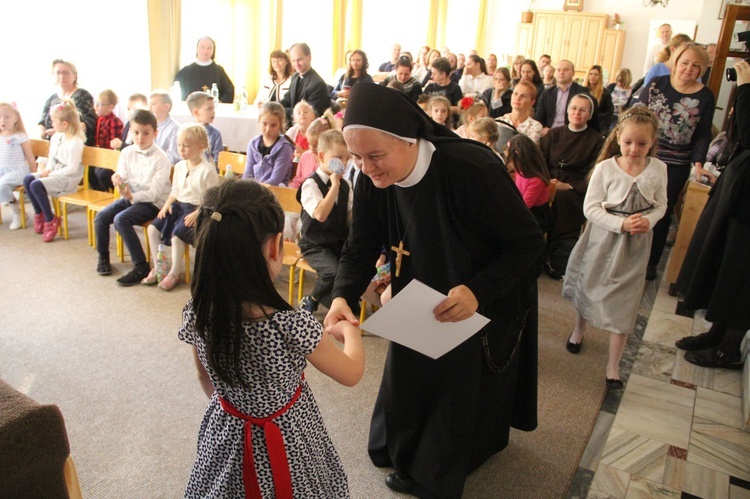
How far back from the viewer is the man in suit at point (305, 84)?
5.78 metres

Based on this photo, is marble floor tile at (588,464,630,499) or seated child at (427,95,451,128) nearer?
marble floor tile at (588,464,630,499)

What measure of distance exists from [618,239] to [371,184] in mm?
1688

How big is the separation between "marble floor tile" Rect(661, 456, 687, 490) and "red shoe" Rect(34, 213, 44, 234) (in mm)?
5014

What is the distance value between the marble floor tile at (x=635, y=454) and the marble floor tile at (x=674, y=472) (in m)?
0.02

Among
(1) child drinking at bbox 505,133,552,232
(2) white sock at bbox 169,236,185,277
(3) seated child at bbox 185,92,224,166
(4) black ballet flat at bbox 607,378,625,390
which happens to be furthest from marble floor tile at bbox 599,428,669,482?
(3) seated child at bbox 185,92,224,166

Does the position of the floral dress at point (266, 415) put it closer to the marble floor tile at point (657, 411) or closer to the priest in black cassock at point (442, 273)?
the priest in black cassock at point (442, 273)

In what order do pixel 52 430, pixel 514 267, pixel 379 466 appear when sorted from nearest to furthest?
pixel 52 430
pixel 514 267
pixel 379 466

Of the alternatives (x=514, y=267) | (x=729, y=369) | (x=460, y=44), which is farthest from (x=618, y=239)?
(x=460, y=44)

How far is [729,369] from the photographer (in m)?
3.25

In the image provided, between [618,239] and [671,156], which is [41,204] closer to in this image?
[618,239]

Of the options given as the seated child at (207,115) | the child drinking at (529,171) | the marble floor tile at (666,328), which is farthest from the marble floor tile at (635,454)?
the seated child at (207,115)

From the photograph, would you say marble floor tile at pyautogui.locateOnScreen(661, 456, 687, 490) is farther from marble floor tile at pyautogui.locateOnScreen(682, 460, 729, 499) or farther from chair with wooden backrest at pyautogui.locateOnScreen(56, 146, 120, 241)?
chair with wooden backrest at pyautogui.locateOnScreen(56, 146, 120, 241)

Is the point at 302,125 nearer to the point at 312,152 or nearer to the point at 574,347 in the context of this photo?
the point at 312,152

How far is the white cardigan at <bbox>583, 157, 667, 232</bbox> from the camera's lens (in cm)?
286
